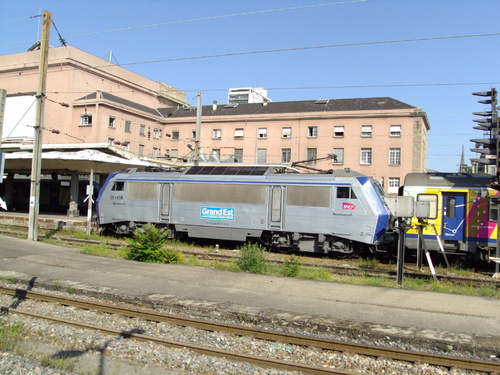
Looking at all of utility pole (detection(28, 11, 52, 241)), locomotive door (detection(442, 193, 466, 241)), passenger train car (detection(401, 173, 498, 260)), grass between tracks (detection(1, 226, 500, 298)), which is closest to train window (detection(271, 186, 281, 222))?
grass between tracks (detection(1, 226, 500, 298))

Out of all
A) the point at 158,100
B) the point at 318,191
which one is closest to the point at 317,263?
the point at 318,191

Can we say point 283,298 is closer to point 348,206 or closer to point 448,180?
point 348,206

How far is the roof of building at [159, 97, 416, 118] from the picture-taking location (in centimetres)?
4304

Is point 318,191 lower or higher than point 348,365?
higher

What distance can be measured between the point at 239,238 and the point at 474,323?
10228 mm

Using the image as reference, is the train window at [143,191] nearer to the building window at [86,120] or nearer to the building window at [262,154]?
the building window at [262,154]

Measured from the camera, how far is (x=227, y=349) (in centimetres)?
629

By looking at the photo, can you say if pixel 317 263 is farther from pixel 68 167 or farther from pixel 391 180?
pixel 391 180

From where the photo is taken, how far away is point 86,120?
Result: 4547 centimetres

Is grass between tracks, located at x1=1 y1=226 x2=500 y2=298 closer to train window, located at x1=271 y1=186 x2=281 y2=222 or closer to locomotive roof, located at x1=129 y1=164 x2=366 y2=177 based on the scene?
train window, located at x1=271 y1=186 x2=281 y2=222

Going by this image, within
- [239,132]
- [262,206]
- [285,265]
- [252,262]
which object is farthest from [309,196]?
[239,132]

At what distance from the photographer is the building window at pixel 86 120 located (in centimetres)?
4522

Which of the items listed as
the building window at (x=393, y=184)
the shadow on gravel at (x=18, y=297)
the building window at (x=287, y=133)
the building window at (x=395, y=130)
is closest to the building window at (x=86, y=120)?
the building window at (x=287, y=133)

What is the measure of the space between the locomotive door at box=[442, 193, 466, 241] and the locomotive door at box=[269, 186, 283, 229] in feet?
18.4
